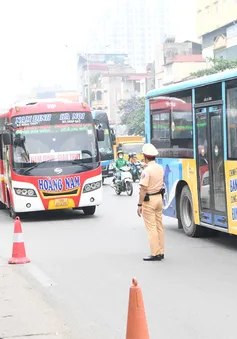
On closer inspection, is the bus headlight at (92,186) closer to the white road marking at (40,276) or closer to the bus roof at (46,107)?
the bus roof at (46,107)

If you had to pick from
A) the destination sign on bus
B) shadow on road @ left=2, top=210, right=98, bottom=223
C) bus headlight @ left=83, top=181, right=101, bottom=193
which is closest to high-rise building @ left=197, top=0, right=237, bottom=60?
shadow on road @ left=2, top=210, right=98, bottom=223

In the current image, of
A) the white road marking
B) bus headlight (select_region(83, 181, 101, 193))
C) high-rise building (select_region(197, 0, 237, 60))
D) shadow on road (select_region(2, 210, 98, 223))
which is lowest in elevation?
shadow on road (select_region(2, 210, 98, 223))

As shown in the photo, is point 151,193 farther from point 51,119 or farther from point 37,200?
point 51,119

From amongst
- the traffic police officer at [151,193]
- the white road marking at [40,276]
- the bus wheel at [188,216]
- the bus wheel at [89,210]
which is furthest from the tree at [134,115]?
the white road marking at [40,276]

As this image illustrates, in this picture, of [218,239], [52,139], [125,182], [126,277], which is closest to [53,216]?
[52,139]

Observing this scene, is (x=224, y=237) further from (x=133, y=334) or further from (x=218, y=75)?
(x=133, y=334)

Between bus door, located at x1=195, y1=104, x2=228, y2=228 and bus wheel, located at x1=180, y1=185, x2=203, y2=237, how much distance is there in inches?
22.8

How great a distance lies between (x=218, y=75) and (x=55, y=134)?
23.0 feet

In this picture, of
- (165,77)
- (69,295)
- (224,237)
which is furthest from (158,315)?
(165,77)

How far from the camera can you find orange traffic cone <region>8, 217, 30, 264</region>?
436 inches

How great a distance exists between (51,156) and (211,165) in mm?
6536

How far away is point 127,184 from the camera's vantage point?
25.8 m

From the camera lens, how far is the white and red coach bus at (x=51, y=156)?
17719 millimetres

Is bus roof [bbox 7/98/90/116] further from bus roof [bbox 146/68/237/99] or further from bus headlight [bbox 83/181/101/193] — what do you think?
bus roof [bbox 146/68/237/99]
